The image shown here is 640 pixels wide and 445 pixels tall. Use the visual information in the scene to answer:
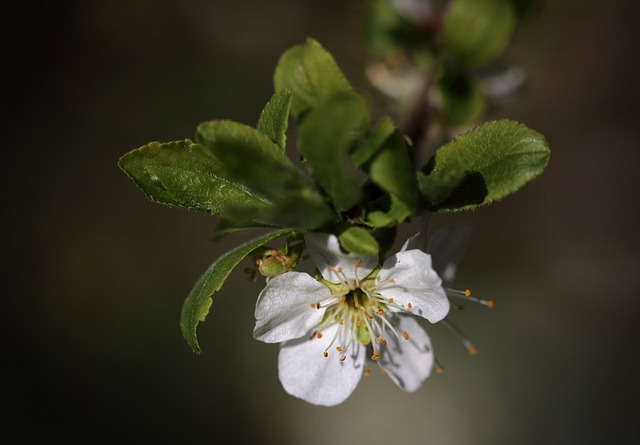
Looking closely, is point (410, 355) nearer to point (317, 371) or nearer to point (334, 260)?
point (317, 371)

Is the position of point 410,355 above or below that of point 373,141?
below

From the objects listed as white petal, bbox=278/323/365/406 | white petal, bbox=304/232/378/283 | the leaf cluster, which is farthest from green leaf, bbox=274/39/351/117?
white petal, bbox=278/323/365/406

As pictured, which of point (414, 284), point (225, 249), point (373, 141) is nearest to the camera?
point (373, 141)

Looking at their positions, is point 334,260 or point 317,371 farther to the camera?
point 317,371

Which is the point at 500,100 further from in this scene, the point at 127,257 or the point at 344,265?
the point at 127,257

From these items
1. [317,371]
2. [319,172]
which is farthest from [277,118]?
[317,371]

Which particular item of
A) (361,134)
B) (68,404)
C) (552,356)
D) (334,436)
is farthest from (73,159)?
(361,134)

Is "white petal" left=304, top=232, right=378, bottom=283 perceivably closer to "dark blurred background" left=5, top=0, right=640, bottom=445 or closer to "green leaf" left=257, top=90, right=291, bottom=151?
"green leaf" left=257, top=90, right=291, bottom=151
